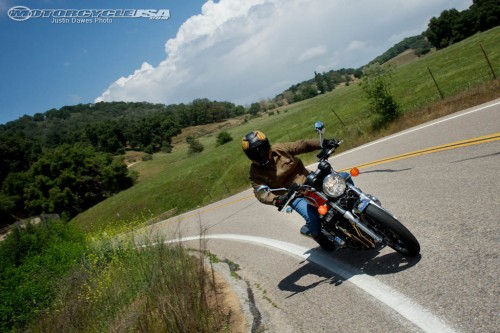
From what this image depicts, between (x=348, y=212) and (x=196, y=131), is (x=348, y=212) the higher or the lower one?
the lower one

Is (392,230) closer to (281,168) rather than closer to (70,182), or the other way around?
(281,168)

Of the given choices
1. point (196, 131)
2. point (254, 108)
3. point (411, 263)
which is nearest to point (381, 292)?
point (411, 263)

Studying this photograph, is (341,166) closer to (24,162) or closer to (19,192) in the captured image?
(19,192)

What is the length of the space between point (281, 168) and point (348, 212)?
1.55 m

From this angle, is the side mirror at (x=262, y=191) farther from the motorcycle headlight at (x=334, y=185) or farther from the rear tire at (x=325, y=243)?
the rear tire at (x=325, y=243)

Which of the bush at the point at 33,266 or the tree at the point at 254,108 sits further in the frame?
the tree at the point at 254,108

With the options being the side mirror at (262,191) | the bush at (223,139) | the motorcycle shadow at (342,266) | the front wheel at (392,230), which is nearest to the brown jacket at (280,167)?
the side mirror at (262,191)

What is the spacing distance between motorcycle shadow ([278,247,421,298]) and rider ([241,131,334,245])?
0.39 m

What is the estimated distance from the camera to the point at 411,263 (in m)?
4.87

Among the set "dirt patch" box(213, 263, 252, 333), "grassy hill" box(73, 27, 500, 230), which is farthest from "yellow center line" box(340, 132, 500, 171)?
"grassy hill" box(73, 27, 500, 230)

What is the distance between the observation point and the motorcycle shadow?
16.8ft

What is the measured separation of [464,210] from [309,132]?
118 ft

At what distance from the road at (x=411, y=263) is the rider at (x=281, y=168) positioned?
0.78 meters

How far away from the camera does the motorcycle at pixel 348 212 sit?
4789mm
